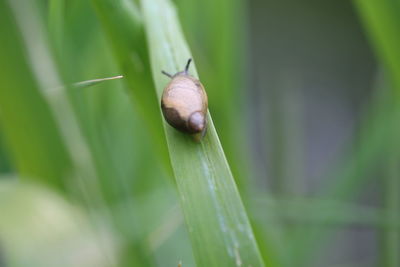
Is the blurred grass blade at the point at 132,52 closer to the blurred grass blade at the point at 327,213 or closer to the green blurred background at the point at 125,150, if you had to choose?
the green blurred background at the point at 125,150

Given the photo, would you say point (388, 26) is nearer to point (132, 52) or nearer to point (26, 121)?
point (132, 52)

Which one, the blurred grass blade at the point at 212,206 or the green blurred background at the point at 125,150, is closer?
the blurred grass blade at the point at 212,206

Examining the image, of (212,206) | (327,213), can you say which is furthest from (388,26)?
(212,206)

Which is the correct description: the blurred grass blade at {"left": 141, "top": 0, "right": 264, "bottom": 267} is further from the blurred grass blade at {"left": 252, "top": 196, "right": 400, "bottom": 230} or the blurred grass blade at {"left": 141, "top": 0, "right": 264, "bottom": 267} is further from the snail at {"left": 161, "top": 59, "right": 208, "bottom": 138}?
the blurred grass blade at {"left": 252, "top": 196, "right": 400, "bottom": 230}

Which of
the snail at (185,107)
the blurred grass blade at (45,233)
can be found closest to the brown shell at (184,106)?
the snail at (185,107)

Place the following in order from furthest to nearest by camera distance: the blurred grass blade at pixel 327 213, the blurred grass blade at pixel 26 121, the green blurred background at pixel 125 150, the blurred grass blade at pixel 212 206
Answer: the blurred grass blade at pixel 327 213, the blurred grass blade at pixel 26 121, the green blurred background at pixel 125 150, the blurred grass blade at pixel 212 206

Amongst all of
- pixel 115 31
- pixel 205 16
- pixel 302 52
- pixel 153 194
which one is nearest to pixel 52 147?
pixel 153 194
